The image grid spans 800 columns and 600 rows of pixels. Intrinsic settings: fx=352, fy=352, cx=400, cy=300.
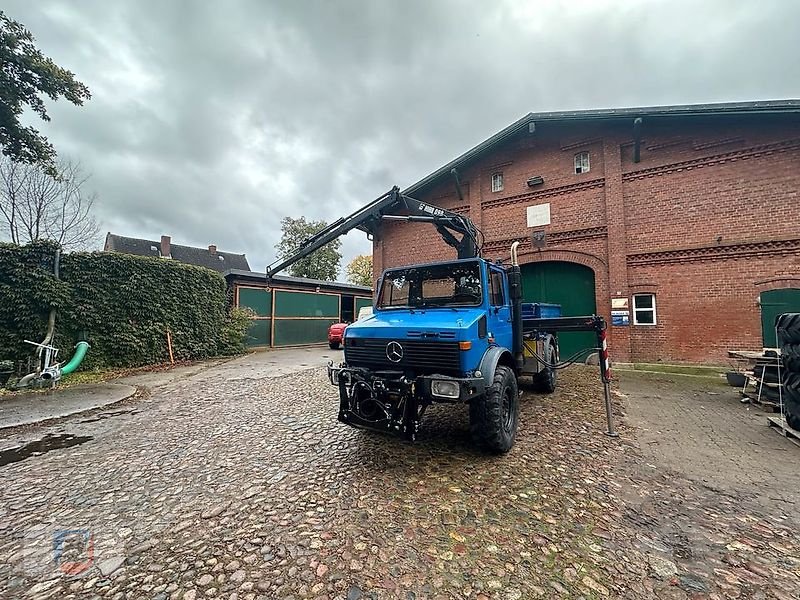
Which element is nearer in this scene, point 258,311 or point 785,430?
point 785,430

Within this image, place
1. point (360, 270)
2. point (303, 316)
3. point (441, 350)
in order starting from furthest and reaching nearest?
point (360, 270) < point (303, 316) < point (441, 350)

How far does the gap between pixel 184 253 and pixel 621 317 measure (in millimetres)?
32357

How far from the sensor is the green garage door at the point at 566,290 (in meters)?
10.1

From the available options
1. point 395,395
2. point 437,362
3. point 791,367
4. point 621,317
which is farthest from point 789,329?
point 395,395

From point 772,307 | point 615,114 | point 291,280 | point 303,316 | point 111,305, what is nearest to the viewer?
point 772,307

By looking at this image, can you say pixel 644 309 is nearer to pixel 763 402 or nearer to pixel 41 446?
pixel 763 402

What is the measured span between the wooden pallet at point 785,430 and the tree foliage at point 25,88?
1647cm

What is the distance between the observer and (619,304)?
371 inches

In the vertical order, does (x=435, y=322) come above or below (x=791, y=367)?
above

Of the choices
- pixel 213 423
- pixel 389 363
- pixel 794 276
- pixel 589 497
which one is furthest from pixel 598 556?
pixel 794 276

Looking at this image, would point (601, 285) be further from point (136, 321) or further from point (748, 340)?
point (136, 321)

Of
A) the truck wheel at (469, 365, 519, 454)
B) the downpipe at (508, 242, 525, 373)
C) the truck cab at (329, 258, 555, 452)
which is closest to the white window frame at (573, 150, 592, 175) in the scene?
the downpipe at (508, 242, 525, 373)

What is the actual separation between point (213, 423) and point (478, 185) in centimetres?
1014

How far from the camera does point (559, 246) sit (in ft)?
33.9
